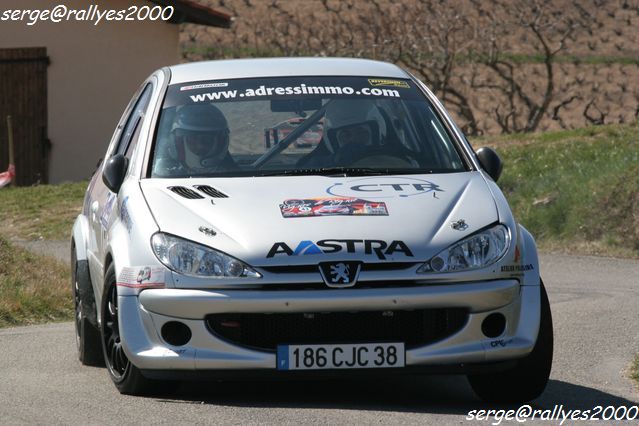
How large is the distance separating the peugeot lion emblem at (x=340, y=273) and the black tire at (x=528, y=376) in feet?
2.97

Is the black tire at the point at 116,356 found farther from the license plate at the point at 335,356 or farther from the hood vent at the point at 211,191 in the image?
the license plate at the point at 335,356

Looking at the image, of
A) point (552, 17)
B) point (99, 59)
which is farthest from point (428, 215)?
point (552, 17)

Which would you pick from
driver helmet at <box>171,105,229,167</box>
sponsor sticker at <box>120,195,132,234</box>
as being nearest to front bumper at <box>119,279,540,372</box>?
sponsor sticker at <box>120,195,132,234</box>

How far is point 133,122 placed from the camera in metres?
8.35

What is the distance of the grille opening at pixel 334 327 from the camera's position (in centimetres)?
648

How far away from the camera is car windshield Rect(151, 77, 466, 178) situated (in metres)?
7.54

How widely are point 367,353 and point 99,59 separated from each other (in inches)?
671

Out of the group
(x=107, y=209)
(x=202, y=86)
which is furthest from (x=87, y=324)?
(x=202, y=86)

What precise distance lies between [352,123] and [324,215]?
1277 mm

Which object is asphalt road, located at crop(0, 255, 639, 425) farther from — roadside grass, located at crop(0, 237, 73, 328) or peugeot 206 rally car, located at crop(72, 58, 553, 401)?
roadside grass, located at crop(0, 237, 73, 328)

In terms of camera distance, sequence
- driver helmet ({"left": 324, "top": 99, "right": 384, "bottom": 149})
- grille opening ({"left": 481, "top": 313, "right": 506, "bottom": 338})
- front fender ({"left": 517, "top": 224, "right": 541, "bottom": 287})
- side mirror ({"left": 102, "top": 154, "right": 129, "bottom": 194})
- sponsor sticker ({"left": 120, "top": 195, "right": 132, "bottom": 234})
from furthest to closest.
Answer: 1. driver helmet ({"left": 324, "top": 99, "right": 384, "bottom": 149})
2. side mirror ({"left": 102, "top": 154, "right": 129, "bottom": 194})
3. sponsor sticker ({"left": 120, "top": 195, "right": 132, "bottom": 234})
4. front fender ({"left": 517, "top": 224, "right": 541, "bottom": 287})
5. grille opening ({"left": 481, "top": 313, "right": 506, "bottom": 338})

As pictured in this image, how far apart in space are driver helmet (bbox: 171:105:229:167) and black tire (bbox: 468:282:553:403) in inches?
70.2

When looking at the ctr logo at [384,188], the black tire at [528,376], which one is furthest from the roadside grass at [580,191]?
the black tire at [528,376]

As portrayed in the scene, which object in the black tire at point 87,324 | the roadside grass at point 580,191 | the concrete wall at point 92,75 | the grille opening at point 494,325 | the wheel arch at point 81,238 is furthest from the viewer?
the concrete wall at point 92,75
